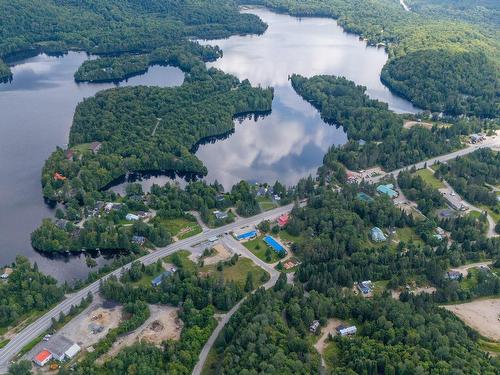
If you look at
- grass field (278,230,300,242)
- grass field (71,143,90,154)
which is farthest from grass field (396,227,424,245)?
grass field (71,143,90,154)

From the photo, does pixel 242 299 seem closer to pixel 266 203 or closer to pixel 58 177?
pixel 266 203

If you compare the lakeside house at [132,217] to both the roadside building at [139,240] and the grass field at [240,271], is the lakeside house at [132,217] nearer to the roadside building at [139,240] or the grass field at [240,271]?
the roadside building at [139,240]

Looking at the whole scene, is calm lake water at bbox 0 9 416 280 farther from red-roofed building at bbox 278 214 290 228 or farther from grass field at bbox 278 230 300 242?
grass field at bbox 278 230 300 242

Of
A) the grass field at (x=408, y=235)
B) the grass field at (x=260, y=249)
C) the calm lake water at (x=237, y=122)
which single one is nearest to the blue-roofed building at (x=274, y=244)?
the grass field at (x=260, y=249)

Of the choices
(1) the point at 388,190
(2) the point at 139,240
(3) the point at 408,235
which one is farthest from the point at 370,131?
(2) the point at 139,240

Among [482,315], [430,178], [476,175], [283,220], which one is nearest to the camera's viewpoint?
[482,315]
